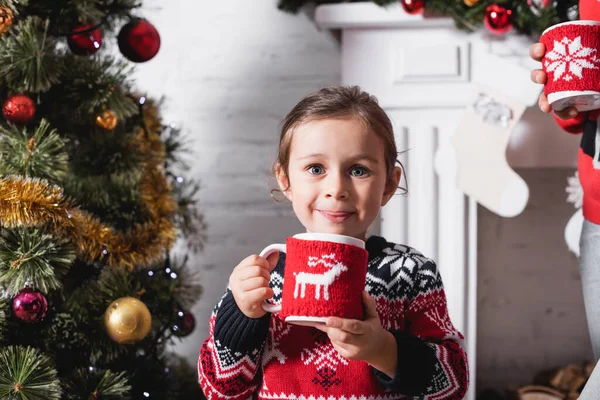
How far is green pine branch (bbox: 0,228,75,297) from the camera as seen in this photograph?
3.66 feet

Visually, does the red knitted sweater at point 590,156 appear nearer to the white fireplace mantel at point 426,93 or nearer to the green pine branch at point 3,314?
the white fireplace mantel at point 426,93

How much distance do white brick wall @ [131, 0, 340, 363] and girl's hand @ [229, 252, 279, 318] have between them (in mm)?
917

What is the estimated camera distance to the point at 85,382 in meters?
1.23

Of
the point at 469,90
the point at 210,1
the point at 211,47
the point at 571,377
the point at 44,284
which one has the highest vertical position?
the point at 210,1

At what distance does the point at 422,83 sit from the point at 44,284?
929mm

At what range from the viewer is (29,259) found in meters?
1.12

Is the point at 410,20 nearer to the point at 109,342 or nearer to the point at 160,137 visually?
the point at 160,137

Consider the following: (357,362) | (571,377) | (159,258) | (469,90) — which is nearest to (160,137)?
(159,258)

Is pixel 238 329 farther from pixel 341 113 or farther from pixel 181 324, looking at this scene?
pixel 181 324

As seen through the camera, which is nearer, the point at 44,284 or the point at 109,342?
the point at 44,284

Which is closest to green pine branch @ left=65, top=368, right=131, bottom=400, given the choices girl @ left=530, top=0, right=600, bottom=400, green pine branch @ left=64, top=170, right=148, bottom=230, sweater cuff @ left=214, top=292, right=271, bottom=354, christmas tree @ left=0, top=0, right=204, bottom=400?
christmas tree @ left=0, top=0, right=204, bottom=400

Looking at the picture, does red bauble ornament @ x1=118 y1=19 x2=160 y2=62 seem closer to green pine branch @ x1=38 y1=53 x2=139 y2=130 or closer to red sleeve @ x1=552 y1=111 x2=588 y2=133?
green pine branch @ x1=38 y1=53 x2=139 y2=130

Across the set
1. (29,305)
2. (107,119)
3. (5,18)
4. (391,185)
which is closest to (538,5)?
(391,185)

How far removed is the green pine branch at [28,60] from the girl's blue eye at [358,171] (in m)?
0.63
